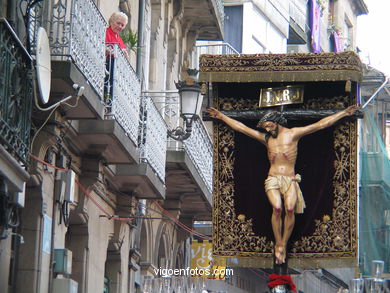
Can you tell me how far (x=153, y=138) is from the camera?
784 inches

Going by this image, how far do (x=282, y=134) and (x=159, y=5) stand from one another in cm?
1120

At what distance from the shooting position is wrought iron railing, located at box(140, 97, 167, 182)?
1950 cm

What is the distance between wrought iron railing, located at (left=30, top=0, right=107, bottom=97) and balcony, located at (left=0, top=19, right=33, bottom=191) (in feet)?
3.07

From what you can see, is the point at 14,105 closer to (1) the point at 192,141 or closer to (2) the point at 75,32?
(2) the point at 75,32

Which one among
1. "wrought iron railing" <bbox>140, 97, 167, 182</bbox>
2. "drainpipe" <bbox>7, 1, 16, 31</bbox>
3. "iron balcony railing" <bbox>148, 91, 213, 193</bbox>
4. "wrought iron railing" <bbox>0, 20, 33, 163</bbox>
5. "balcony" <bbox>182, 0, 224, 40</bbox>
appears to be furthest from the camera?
"balcony" <bbox>182, 0, 224, 40</bbox>

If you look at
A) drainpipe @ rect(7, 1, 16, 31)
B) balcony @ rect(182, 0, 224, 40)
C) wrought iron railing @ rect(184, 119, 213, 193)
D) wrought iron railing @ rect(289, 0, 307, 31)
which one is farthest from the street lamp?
wrought iron railing @ rect(289, 0, 307, 31)

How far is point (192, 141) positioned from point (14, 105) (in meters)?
9.65

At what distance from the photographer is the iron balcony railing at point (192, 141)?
2238 centimetres

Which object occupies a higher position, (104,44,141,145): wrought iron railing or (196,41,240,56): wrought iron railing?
(196,41,240,56): wrought iron railing

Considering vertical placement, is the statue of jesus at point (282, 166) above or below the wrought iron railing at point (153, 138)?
below

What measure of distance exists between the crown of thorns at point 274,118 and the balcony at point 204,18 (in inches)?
491

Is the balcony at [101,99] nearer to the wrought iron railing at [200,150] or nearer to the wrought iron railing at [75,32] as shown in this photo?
the wrought iron railing at [75,32]

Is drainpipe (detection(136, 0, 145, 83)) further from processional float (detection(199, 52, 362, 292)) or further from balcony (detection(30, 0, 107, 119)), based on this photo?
processional float (detection(199, 52, 362, 292))

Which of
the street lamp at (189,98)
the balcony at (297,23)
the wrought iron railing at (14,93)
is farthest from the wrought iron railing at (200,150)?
the balcony at (297,23)
